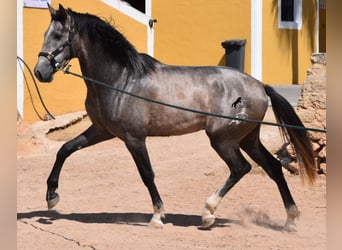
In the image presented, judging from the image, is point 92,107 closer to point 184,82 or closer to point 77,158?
point 184,82

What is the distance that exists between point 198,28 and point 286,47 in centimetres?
254

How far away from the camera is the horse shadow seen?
7.25 m

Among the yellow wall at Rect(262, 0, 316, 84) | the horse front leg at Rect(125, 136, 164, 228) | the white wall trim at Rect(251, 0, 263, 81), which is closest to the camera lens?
the horse front leg at Rect(125, 136, 164, 228)

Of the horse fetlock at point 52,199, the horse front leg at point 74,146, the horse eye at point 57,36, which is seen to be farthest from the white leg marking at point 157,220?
the horse eye at point 57,36

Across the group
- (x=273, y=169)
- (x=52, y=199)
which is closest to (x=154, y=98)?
(x=273, y=169)

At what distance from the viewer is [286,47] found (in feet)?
59.8

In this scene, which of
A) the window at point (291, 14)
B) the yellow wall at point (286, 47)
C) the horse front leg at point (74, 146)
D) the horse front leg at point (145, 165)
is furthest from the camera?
the window at point (291, 14)

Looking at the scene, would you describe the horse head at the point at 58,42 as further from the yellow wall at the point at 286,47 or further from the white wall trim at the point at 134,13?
the yellow wall at the point at 286,47

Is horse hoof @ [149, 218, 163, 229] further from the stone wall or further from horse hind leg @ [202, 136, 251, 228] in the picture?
the stone wall

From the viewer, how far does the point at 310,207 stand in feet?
27.1

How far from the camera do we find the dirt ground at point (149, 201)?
6.37 meters

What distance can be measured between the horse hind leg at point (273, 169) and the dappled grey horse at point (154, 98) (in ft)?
0.03

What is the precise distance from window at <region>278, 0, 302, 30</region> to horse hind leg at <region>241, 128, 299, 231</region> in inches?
446

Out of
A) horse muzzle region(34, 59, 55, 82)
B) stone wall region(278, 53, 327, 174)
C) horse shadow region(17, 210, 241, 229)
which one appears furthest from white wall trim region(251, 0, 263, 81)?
horse muzzle region(34, 59, 55, 82)
